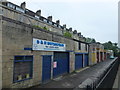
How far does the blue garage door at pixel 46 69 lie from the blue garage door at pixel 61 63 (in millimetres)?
1234

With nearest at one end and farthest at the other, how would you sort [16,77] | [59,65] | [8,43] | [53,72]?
[8,43]
[16,77]
[53,72]
[59,65]

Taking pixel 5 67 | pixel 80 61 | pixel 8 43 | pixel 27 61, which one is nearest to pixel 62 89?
pixel 27 61

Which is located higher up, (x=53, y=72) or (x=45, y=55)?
(x=45, y=55)

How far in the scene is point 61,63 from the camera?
44.8 feet

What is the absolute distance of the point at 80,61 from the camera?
787 inches

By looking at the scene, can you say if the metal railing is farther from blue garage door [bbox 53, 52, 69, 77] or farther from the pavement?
blue garage door [bbox 53, 52, 69, 77]

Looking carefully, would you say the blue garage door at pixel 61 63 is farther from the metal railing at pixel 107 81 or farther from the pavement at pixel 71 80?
the metal railing at pixel 107 81

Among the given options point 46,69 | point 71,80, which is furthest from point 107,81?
point 46,69

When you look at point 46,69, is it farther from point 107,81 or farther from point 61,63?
point 107,81

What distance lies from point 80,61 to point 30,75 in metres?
12.7

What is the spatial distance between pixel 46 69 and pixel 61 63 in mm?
3327

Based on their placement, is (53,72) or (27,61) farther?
(53,72)

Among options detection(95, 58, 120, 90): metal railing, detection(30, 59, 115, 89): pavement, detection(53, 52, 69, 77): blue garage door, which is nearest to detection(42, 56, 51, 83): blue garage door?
detection(30, 59, 115, 89): pavement

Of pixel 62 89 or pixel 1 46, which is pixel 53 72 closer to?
pixel 62 89
